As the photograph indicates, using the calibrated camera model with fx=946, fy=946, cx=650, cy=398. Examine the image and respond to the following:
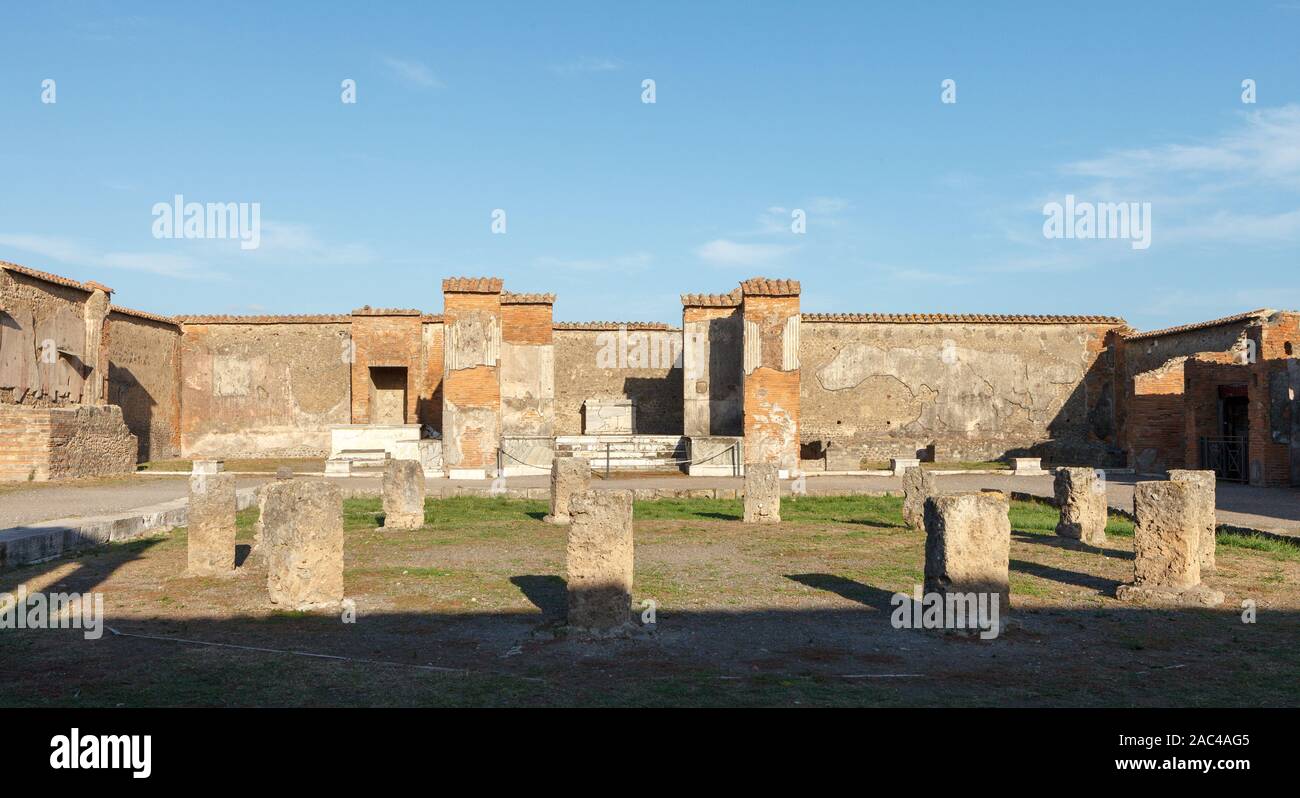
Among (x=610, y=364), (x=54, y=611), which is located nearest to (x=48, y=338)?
(x=610, y=364)

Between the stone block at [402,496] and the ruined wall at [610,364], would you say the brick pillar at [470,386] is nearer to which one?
the ruined wall at [610,364]

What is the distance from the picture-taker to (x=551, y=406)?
20594mm

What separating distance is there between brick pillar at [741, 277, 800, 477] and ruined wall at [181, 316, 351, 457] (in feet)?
38.2

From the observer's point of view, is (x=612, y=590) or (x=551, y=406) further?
(x=551, y=406)

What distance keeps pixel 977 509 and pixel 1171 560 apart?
6.47ft

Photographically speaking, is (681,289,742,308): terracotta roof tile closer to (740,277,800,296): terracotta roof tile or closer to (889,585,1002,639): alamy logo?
(740,277,800,296): terracotta roof tile

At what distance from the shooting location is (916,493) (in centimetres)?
1089

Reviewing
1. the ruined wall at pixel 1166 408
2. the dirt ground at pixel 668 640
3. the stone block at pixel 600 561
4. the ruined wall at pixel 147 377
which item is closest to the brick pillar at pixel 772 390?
the ruined wall at pixel 1166 408

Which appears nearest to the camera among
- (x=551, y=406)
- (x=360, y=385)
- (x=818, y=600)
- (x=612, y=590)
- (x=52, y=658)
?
(x=52, y=658)

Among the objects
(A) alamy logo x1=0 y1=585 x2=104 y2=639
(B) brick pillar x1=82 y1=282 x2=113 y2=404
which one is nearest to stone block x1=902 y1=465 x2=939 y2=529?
(A) alamy logo x1=0 y1=585 x2=104 y2=639

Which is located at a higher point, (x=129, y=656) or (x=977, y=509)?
(x=977, y=509)

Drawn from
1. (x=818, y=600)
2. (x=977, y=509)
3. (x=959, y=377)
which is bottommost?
(x=818, y=600)
